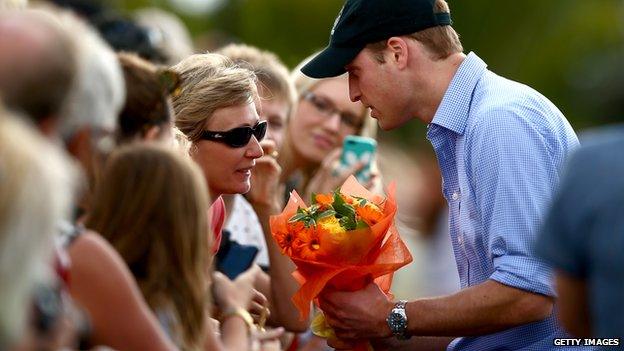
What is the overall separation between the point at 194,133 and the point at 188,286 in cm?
161

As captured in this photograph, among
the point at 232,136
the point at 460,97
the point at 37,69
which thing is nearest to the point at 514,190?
the point at 460,97

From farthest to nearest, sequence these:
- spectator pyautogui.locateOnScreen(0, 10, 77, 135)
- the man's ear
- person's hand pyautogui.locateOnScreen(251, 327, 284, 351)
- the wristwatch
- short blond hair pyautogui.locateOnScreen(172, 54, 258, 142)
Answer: short blond hair pyautogui.locateOnScreen(172, 54, 258, 142) → the man's ear → the wristwatch → person's hand pyautogui.locateOnScreen(251, 327, 284, 351) → spectator pyautogui.locateOnScreen(0, 10, 77, 135)

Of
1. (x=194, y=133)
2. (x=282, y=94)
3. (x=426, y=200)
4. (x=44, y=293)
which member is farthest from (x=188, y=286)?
(x=426, y=200)

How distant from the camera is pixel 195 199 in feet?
13.3

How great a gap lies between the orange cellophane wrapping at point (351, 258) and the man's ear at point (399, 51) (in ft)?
1.80

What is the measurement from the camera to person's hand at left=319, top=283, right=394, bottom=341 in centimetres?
515

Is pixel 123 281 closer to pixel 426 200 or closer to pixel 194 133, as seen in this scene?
pixel 194 133

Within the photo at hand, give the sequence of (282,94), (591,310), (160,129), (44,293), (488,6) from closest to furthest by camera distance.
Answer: (44,293), (591,310), (160,129), (282,94), (488,6)

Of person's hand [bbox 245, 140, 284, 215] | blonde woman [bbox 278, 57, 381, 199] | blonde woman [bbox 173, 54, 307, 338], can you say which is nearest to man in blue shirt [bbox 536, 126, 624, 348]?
blonde woman [bbox 173, 54, 307, 338]

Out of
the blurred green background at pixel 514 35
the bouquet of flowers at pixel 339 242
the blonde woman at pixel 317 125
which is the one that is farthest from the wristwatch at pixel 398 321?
the blurred green background at pixel 514 35

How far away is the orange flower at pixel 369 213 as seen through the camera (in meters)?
5.19

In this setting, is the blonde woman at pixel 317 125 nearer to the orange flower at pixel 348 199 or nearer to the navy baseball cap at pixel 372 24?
the navy baseball cap at pixel 372 24

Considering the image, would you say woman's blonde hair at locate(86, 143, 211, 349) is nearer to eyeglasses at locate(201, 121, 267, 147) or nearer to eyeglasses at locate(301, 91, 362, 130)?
eyeglasses at locate(201, 121, 267, 147)

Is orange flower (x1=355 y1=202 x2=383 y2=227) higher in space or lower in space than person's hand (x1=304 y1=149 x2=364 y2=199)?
higher
